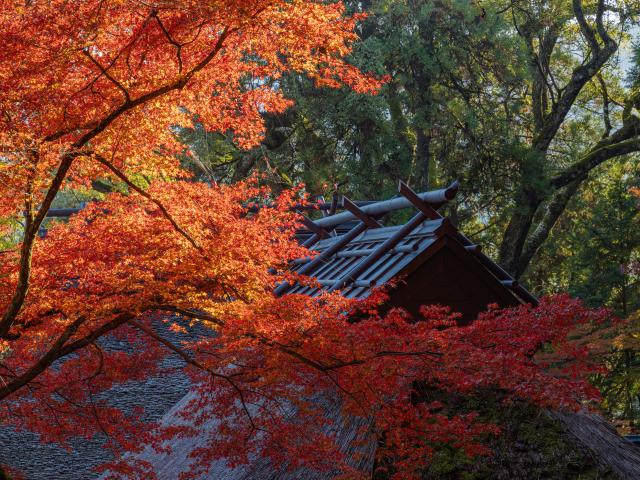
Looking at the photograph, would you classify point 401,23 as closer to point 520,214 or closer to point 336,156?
point 336,156

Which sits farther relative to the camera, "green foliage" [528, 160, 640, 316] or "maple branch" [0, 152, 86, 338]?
"green foliage" [528, 160, 640, 316]

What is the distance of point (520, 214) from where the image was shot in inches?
624

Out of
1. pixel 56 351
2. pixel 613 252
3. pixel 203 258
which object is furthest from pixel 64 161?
pixel 613 252

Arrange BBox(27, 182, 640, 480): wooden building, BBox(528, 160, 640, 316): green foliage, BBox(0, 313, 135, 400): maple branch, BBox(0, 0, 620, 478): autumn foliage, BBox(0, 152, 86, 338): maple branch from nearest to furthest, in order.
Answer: BBox(0, 0, 620, 478): autumn foliage
BBox(0, 152, 86, 338): maple branch
BBox(0, 313, 135, 400): maple branch
BBox(27, 182, 640, 480): wooden building
BBox(528, 160, 640, 316): green foliage

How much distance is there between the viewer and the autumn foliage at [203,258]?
484 cm

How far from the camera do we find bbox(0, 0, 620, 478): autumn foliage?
4.84m

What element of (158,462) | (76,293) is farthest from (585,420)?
(158,462)

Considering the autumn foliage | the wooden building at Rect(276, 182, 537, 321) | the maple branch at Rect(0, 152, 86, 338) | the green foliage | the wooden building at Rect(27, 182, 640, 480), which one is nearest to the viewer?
the autumn foliage

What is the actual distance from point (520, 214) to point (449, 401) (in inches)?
435

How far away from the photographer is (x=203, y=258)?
18.8 feet

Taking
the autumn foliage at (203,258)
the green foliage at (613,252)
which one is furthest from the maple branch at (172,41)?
the green foliage at (613,252)

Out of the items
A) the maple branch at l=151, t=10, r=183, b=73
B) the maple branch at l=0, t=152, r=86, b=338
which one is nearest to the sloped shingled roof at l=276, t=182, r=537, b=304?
the maple branch at l=151, t=10, r=183, b=73

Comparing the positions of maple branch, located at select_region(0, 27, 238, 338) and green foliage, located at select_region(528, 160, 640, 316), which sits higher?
maple branch, located at select_region(0, 27, 238, 338)

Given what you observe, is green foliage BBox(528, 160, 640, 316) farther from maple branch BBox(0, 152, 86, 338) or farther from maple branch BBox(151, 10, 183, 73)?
maple branch BBox(0, 152, 86, 338)
